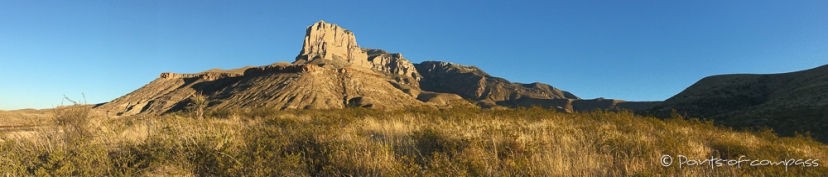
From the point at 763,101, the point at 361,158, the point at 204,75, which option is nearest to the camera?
the point at 361,158

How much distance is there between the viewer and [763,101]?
46.5 meters

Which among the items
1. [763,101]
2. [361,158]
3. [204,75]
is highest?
[204,75]

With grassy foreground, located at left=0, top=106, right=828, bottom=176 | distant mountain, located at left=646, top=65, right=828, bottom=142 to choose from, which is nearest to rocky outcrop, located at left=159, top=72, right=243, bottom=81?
grassy foreground, located at left=0, top=106, right=828, bottom=176

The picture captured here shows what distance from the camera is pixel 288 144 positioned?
5363mm

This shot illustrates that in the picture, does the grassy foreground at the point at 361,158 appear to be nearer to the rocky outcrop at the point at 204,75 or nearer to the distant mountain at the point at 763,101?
the distant mountain at the point at 763,101

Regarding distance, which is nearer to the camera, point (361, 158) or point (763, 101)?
point (361, 158)

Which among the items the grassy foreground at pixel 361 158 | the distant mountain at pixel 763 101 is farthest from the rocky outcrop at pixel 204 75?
the distant mountain at pixel 763 101

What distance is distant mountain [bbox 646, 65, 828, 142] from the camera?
30344 millimetres

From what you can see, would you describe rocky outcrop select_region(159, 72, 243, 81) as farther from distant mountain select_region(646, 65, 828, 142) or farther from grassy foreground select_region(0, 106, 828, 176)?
distant mountain select_region(646, 65, 828, 142)

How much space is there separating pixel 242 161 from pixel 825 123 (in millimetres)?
44407

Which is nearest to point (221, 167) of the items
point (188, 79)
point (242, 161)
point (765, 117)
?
point (242, 161)

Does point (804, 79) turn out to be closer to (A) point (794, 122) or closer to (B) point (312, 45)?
(A) point (794, 122)

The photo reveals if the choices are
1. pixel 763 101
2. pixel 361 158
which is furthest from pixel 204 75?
pixel 763 101

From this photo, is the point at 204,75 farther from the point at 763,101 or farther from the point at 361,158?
the point at 763,101
